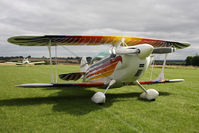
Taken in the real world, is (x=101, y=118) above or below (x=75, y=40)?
below

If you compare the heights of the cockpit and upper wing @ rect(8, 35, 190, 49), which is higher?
upper wing @ rect(8, 35, 190, 49)

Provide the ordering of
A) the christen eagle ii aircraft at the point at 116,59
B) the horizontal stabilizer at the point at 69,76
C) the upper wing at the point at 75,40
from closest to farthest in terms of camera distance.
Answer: the christen eagle ii aircraft at the point at 116,59 < the upper wing at the point at 75,40 < the horizontal stabilizer at the point at 69,76

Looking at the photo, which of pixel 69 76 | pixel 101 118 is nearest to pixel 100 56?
pixel 69 76

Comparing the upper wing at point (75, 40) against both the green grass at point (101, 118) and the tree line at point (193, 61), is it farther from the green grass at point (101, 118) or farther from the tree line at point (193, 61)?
the tree line at point (193, 61)

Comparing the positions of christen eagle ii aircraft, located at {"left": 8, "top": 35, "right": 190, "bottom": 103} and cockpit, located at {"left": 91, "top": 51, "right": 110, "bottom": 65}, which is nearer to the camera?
christen eagle ii aircraft, located at {"left": 8, "top": 35, "right": 190, "bottom": 103}

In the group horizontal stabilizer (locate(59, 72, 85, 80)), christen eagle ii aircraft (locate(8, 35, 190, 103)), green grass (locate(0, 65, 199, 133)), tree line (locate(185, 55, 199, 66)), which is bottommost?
tree line (locate(185, 55, 199, 66))

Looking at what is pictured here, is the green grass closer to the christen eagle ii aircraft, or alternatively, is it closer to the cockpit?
the christen eagle ii aircraft

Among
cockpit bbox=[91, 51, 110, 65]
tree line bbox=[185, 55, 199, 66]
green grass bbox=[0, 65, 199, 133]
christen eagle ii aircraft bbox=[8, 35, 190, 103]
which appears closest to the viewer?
green grass bbox=[0, 65, 199, 133]

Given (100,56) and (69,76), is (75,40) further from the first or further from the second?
(69,76)

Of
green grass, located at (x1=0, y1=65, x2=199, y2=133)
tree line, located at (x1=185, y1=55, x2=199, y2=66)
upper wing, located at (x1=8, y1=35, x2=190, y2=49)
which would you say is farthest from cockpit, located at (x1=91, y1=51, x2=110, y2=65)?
tree line, located at (x1=185, y1=55, x2=199, y2=66)

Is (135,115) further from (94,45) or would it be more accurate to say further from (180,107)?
(94,45)

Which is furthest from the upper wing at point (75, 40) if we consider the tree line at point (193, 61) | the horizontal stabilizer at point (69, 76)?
the tree line at point (193, 61)

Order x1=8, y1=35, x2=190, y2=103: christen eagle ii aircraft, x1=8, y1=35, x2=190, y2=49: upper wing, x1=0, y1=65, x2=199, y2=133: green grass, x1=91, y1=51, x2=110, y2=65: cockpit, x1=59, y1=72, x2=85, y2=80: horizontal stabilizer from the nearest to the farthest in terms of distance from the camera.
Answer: x1=0, y1=65, x2=199, y2=133: green grass < x1=8, y1=35, x2=190, y2=103: christen eagle ii aircraft < x1=8, y1=35, x2=190, y2=49: upper wing < x1=91, y1=51, x2=110, y2=65: cockpit < x1=59, y1=72, x2=85, y2=80: horizontal stabilizer

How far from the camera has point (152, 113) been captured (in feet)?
14.8
